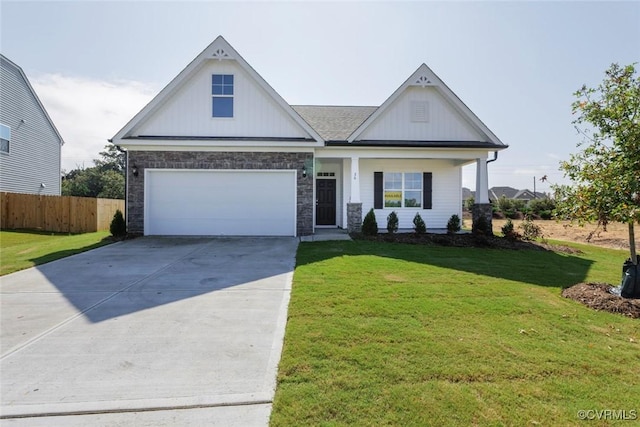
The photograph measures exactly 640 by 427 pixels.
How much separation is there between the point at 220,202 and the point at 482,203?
387 inches

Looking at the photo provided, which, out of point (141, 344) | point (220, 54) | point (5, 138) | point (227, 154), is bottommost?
point (141, 344)

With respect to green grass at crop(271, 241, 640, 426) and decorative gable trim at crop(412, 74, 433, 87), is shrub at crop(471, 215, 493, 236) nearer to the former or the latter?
decorative gable trim at crop(412, 74, 433, 87)

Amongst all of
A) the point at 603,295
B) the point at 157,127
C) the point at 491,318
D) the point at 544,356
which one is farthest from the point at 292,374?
the point at 157,127

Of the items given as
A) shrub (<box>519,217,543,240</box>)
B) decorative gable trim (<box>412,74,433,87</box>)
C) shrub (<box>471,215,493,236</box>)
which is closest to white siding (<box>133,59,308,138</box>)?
decorative gable trim (<box>412,74,433,87</box>)

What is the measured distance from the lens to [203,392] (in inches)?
114

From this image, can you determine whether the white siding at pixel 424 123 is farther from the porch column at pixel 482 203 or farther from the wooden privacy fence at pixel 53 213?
the wooden privacy fence at pixel 53 213

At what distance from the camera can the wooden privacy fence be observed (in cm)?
1617

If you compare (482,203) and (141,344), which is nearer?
(141,344)

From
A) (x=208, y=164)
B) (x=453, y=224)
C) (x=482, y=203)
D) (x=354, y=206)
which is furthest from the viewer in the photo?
(x=453, y=224)

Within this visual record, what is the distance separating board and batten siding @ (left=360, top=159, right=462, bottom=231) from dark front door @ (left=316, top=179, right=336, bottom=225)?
1324 millimetres

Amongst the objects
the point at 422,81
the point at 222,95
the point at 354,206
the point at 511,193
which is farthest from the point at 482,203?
the point at 511,193

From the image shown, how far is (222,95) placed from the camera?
12234 millimetres

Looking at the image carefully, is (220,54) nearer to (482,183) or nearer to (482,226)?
(482,183)

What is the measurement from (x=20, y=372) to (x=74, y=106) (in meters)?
21.9
